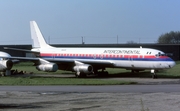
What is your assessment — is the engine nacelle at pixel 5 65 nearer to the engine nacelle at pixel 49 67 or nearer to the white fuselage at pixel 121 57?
the engine nacelle at pixel 49 67

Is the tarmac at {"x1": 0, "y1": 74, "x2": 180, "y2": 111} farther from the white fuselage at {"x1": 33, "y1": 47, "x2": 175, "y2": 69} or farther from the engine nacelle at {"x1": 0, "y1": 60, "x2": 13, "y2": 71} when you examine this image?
the engine nacelle at {"x1": 0, "y1": 60, "x2": 13, "y2": 71}

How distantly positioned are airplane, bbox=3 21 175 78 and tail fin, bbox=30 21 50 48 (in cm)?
238

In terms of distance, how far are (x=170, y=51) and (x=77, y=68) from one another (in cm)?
4340

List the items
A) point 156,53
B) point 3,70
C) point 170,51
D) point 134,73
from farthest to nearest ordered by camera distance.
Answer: point 170,51 < point 134,73 < point 3,70 < point 156,53

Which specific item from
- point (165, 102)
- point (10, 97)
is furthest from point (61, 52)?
point (165, 102)

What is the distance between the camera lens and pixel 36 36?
43.1m

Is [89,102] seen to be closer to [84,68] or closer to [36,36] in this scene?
[84,68]

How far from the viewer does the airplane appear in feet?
108

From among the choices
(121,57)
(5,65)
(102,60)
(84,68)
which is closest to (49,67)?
(84,68)

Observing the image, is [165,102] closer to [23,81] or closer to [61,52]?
[23,81]

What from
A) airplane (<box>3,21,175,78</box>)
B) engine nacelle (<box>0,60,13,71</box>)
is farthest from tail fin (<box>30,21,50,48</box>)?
engine nacelle (<box>0,60,13,71</box>)

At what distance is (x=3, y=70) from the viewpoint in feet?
117

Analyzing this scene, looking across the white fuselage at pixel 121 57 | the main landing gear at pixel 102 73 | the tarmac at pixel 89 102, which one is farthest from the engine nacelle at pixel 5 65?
the tarmac at pixel 89 102

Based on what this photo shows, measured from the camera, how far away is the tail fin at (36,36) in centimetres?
4262
